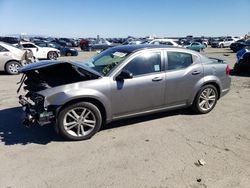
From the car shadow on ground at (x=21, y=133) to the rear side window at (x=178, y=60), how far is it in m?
2.63

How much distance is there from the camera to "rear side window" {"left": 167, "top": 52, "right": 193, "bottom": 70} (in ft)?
19.8

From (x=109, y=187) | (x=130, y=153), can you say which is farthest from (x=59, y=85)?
(x=109, y=187)

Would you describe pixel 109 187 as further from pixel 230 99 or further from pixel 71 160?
pixel 230 99

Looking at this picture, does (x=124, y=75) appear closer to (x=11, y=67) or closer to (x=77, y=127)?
(x=77, y=127)

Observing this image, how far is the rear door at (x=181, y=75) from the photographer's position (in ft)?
19.6

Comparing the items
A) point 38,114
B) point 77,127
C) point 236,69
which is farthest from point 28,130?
point 236,69

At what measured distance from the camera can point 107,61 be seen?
6043 mm

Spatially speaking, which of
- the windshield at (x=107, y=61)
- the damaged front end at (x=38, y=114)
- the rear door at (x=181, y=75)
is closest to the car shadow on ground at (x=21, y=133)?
the damaged front end at (x=38, y=114)

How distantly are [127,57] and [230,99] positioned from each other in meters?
3.89

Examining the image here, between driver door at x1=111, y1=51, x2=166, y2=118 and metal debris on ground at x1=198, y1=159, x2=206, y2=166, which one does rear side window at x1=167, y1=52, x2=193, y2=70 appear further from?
metal debris on ground at x1=198, y1=159, x2=206, y2=166

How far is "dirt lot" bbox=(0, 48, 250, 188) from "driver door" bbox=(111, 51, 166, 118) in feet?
1.43

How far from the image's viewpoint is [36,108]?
503 centimetres

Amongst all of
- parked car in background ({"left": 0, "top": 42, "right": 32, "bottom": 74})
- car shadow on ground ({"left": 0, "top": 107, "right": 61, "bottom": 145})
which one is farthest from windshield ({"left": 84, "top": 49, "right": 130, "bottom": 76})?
parked car in background ({"left": 0, "top": 42, "right": 32, "bottom": 74})

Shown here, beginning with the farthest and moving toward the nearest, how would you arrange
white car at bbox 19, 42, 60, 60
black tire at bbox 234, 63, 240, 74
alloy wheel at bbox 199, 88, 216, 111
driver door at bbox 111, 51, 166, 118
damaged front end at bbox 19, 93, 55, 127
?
1. white car at bbox 19, 42, 60, 60
2. black tire at bbox 234, 63, 240, 74
3. alloy wheel at bbox 199, 88, 216, 111
4. driver door at bbox 111, 51, 166, 118
5. damaged front end at bbox 19, 93, 55, 127
